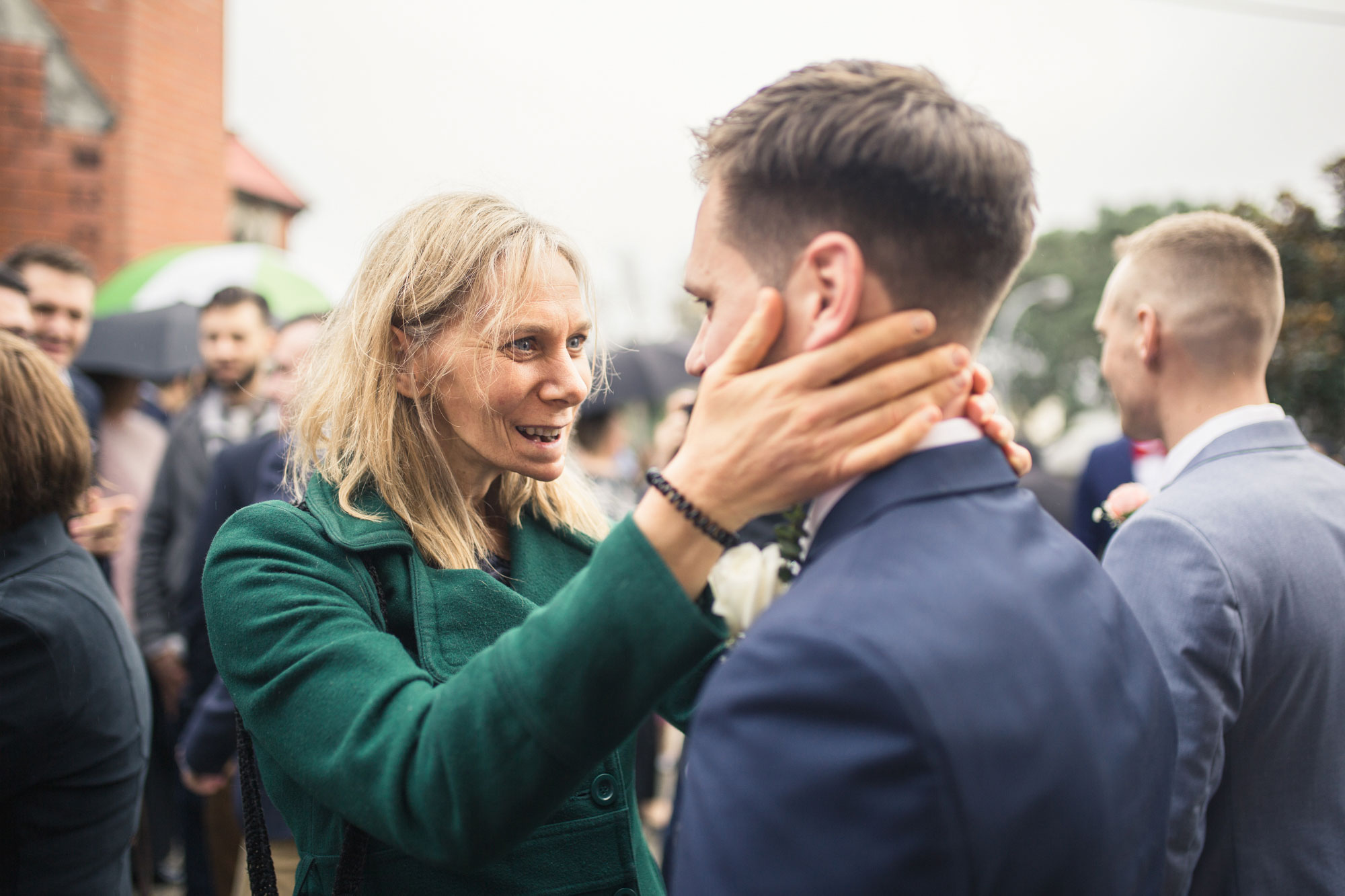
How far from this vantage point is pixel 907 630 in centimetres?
107

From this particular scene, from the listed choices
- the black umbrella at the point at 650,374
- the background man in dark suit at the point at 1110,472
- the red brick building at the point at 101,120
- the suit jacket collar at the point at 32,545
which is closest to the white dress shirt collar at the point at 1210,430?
the background man in dark suit at the point at 1110,472

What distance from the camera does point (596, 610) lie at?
4.13ft

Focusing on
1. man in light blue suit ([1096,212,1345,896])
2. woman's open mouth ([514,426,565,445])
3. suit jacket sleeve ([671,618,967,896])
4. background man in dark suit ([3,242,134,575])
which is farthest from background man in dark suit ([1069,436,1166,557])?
background man in dark suit ([3,242,134,575])

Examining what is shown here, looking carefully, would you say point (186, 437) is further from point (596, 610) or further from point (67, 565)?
point (596, 610)

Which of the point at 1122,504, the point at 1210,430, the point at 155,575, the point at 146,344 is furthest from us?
the point at 146,344

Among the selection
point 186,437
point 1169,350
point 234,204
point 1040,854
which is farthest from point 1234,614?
point 234,204

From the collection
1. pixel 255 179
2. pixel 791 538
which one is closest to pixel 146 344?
pixel 791 538

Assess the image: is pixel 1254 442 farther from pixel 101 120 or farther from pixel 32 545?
pixel 101 120

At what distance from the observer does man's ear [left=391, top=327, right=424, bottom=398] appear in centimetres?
202

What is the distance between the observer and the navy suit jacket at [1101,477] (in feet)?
16.3

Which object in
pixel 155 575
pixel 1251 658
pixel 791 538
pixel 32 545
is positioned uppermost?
pixel 791 538

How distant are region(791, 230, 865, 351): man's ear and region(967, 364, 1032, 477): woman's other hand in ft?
0.79

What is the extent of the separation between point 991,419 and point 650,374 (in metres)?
6.49

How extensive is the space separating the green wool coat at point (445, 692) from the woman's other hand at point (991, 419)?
0.48 metres
